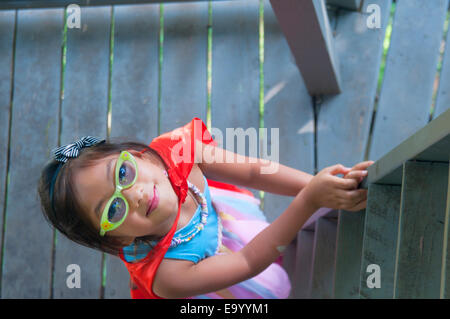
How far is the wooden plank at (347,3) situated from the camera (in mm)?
1446

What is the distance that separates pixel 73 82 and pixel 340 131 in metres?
0.78

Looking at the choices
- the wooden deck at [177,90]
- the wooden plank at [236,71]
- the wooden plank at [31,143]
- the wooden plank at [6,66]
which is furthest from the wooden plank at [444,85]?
the wooden plank at [6,66]

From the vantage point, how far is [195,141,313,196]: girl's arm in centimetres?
109

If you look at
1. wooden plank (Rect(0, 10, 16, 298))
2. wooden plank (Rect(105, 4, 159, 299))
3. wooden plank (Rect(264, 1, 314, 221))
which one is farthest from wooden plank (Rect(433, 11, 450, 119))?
wooden plank (Rect(0, 10, 16, 298))

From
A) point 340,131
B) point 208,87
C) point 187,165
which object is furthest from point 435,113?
point 187,165

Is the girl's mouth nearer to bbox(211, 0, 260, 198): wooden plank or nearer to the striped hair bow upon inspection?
the striped hair bow

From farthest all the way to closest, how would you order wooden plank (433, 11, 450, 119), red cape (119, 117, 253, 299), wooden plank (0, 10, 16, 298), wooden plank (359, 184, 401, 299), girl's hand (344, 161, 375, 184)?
wooden plank (0, 10, 16, 298), wooden plank (433, 11, 450, 119), red cape (119, 117, 253, 299), girl's hand (344, 161, 375, 184), wooden plank (359, 184, 401, 299)

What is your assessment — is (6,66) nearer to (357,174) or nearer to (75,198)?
(75,198)

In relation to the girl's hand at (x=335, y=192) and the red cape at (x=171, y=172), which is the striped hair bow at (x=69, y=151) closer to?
the red cape at (x=171, y=172)

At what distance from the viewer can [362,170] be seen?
82 centimetres

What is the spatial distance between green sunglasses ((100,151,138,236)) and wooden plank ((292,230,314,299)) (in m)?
0.52

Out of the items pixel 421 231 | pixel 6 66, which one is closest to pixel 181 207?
pixel 421 231

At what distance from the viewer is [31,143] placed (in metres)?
1.60

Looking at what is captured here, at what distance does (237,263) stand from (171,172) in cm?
20
